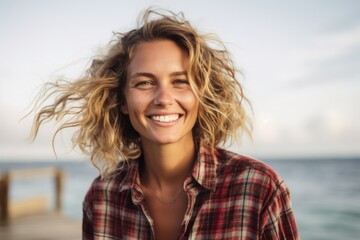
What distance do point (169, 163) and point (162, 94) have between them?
43 centimetres

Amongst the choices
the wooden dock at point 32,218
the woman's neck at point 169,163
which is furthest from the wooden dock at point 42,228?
the woman's neck at point 169,163

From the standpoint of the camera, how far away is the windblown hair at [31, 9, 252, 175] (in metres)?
2.51

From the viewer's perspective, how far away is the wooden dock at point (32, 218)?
7.05 m

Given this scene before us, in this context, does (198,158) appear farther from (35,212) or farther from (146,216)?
(35,212)

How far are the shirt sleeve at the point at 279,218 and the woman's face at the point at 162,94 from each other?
0.56m

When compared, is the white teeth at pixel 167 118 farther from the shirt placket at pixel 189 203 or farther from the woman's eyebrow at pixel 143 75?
the shirt placket at pixel 189 203

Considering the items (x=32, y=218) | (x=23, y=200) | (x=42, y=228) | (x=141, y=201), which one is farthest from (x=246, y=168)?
(x=23, y=200)

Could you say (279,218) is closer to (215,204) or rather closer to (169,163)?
(215,204)

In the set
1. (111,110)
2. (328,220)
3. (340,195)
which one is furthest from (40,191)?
(111,110)

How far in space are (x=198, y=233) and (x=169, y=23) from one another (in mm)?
1092

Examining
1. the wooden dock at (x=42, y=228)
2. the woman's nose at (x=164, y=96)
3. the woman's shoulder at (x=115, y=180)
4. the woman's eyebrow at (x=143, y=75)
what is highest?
the woman's eyebrow at (x=143, y=75)

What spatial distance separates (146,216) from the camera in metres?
2.49

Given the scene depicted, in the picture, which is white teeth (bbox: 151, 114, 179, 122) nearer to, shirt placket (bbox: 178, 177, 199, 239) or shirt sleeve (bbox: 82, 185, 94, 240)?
shirt placket (bbox: 178, 177, 199, 239)

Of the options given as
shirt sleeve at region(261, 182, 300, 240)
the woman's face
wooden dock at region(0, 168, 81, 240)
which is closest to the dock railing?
wooden dock at region(0, 168, 81, 240)
